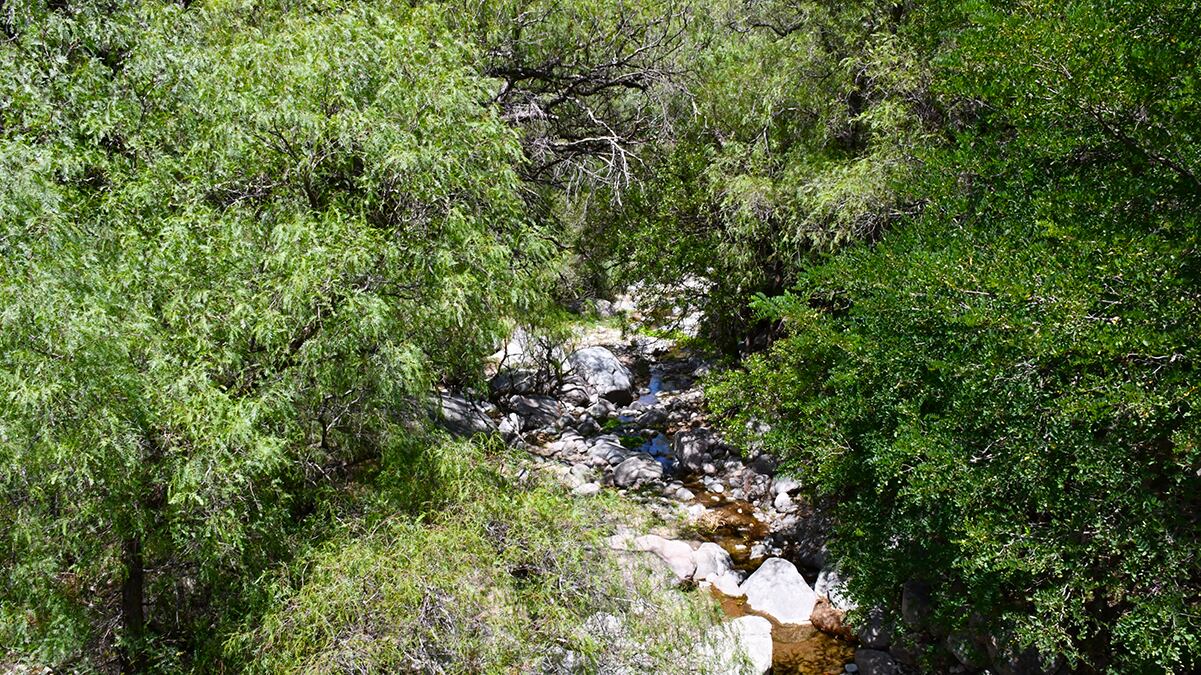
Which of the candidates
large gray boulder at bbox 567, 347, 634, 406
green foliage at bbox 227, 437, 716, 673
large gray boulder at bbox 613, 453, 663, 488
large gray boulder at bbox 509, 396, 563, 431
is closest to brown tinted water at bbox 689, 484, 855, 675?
large gray boulder at bbox 613, 453, 663, 488

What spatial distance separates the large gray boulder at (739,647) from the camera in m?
5.30

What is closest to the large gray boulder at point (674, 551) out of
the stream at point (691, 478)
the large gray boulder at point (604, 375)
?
the stream at point (691, 478)

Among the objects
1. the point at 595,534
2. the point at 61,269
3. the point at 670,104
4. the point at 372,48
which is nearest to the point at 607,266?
the point at 670,104

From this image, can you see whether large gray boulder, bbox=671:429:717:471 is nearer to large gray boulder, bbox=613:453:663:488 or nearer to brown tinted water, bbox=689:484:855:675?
large gray boulder, bbox=613:453:663:488

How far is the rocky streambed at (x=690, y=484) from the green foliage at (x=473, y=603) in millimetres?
535

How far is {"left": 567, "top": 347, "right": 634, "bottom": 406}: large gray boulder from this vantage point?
605 inches

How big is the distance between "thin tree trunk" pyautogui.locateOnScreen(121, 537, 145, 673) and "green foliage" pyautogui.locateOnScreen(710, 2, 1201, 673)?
19.1 feet

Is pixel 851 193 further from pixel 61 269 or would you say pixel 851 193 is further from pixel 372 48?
pixel 61 269

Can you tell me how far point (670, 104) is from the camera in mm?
12500

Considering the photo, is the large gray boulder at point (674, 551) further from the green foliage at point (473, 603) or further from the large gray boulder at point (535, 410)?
the large gray boulder at point (535, 410)

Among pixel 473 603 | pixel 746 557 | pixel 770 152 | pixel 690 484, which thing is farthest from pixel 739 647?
pixel 770 152

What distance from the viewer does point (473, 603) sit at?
193 inches

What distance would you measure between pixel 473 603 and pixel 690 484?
23.9 feet

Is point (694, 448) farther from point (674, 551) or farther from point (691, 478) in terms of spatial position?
point (674, 551)
